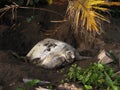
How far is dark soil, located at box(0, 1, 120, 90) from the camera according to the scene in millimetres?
3941

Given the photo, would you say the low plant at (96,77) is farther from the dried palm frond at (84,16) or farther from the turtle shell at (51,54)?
the dried palm frond at (84,16)

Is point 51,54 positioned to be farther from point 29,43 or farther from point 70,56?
point 29,43

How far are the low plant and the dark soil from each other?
15 cm

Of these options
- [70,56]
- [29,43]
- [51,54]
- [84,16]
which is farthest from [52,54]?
[29,43]

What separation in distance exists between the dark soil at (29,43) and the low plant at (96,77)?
0.15m

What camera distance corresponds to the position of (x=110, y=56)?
170 inches

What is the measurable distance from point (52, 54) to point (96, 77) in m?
0.84

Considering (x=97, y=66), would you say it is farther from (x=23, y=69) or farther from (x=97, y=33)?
(x=97, y=33)

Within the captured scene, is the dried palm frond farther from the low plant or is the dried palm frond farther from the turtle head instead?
the low plant

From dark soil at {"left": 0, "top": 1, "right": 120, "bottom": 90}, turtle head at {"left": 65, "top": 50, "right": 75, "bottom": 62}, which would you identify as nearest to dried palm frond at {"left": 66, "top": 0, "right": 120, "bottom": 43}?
dark soil at {"left": 0, "top": 1, "right": 120, "bottom": 90}

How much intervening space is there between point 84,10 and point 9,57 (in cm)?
110

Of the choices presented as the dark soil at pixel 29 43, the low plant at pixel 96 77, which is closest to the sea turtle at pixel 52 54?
the dark soil at pixel 29 43

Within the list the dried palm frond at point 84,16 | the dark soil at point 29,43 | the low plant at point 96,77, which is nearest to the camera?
the low plant at point 96,77

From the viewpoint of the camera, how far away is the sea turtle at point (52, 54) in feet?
14.2
